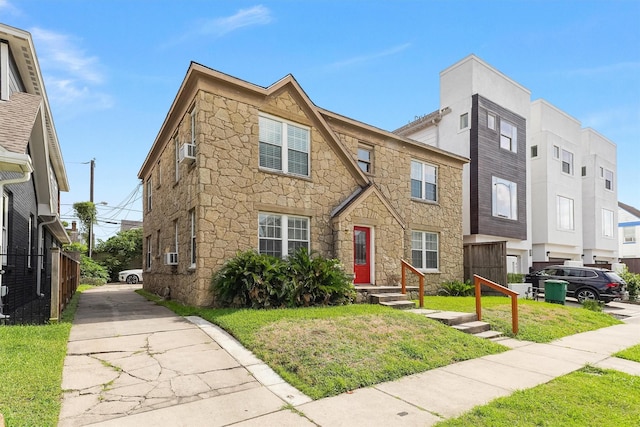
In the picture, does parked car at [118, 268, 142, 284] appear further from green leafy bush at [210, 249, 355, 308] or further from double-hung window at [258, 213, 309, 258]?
green leafy bush at [210, 249, 355, 308]

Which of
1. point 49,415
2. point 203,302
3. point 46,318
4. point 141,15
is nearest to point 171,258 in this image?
point 203,302

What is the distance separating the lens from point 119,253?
91.2 ft

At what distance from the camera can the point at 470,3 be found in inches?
403

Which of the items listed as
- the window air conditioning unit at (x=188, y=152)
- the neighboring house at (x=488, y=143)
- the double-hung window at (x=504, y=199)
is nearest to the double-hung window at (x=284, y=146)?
the window air conditioning unit at (x=188, y=152)

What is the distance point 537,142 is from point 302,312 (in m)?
22.1

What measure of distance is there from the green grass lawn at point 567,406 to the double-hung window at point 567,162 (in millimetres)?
23434

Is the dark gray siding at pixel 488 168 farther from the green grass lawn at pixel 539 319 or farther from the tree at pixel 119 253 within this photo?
the tree at pixel 119 253

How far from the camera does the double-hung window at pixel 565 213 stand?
80.2ft

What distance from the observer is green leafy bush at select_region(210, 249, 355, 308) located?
8.99m

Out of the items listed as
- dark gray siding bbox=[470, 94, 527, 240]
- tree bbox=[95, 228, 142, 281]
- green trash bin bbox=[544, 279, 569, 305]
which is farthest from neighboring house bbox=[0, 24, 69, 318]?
dark gray siding bbox=[470, 94, 527, 240]

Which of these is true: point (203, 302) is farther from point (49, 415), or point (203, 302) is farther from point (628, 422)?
point (628, 422)

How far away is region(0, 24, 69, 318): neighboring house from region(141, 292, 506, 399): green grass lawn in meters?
4.19

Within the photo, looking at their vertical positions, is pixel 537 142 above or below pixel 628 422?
above

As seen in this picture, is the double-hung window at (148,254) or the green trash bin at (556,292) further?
the double-hung window at (148,254)
